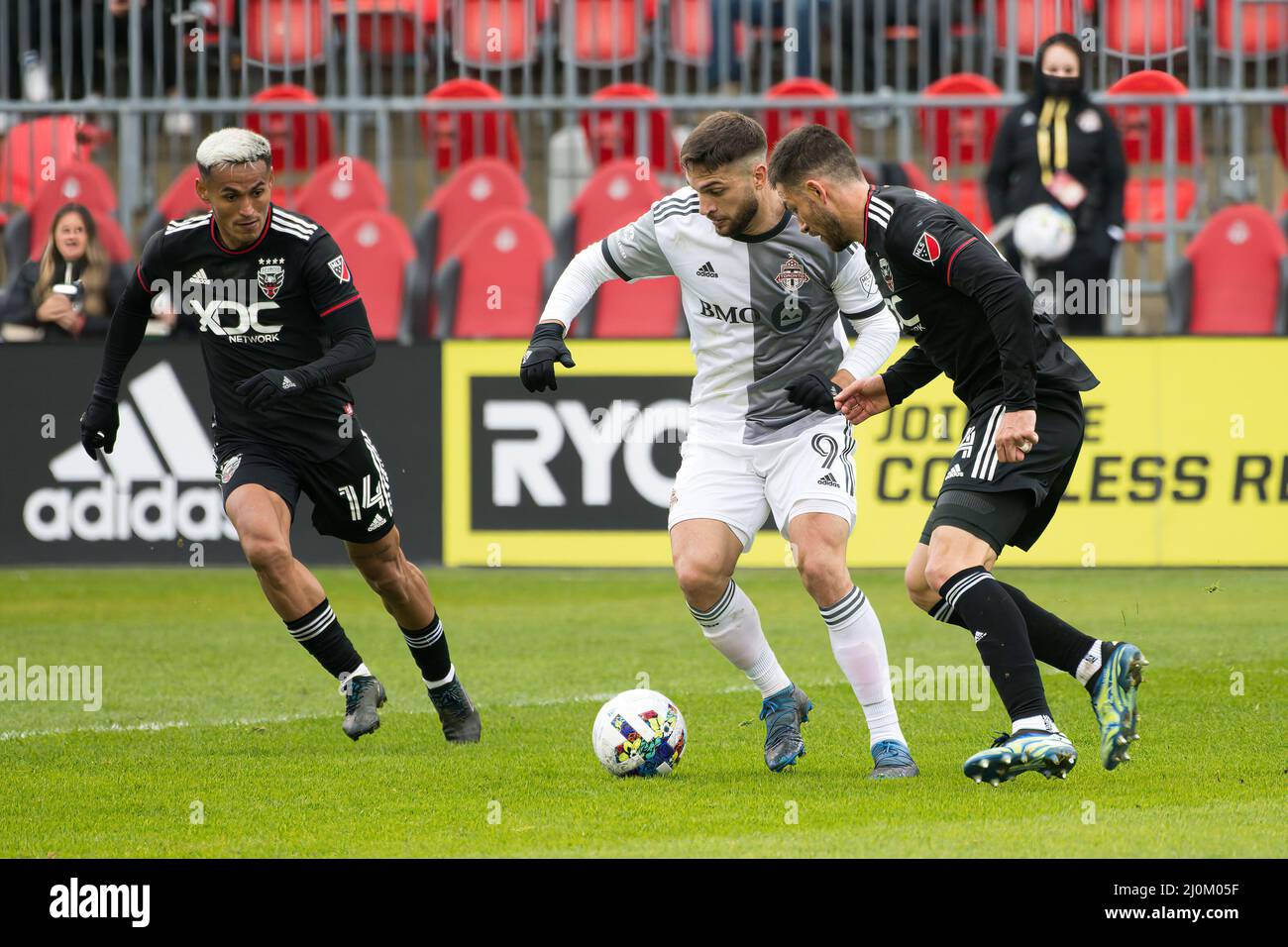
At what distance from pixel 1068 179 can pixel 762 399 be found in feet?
20.3

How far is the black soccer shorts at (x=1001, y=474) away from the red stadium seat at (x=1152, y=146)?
26.0 feet

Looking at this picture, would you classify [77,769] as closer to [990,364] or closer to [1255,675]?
[990,364]

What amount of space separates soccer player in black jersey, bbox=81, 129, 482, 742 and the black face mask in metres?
6.31

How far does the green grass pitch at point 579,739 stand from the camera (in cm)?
544

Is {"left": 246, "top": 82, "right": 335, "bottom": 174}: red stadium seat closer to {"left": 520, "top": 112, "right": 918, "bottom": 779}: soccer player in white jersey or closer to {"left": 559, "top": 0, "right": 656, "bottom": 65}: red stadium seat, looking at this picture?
{"left": 559, "top": 0, "right": 656, "bottom": 65}: red stadium seat

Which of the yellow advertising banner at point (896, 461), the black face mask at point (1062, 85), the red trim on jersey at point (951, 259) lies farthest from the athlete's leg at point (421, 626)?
the black face mask at point (1062, 85)

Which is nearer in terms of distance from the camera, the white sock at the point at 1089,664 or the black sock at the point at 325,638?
the white sock at the point at 1089,664

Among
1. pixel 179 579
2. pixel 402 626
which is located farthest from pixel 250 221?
pixel 179 579

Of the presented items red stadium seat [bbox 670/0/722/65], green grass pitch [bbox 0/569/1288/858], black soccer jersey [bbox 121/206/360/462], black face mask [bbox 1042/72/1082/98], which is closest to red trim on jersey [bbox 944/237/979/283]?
green grass pitch [bbox 0/569/1288/858]

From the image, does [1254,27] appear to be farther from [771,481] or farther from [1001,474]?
[1001,474]

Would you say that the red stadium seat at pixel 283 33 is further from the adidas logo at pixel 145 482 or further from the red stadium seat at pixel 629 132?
the adidas logo at pixel 145 482

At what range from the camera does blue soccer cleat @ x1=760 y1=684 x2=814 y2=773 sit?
653 cm

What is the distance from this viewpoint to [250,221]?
22.7 feet

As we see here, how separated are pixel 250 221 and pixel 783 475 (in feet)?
7.04
